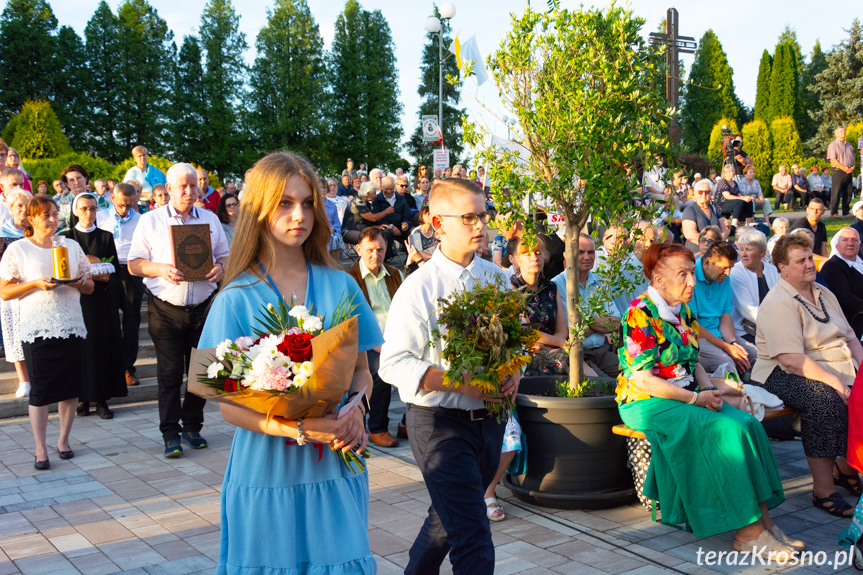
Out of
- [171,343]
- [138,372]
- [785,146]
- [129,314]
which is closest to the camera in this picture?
[171,343]

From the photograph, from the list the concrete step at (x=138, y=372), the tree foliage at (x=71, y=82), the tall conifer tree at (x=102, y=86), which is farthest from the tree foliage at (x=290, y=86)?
the concrete step at (x=138, y=372)

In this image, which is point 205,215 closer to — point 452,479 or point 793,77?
point 452,479

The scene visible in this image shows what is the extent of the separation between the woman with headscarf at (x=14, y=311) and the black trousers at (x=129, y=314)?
3.74ft

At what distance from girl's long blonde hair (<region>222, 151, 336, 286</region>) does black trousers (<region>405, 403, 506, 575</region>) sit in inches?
46.5

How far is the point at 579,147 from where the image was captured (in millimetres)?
5250

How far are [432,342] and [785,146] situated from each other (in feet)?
115

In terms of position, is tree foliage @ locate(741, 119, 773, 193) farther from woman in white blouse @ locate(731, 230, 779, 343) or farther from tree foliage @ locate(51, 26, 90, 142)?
tree foliage @ locate(51, 26, 90, 142)

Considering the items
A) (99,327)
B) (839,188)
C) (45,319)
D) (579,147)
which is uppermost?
(839,188)

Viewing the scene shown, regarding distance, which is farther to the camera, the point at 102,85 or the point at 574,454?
Answer: the point at 102,85

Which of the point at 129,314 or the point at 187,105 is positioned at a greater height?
the point at 187,105

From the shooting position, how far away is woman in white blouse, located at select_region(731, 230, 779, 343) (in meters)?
7.91

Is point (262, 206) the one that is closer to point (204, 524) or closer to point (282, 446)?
point (282, 446)

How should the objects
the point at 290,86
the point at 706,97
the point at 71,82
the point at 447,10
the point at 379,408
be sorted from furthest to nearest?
1. the point at 706,97
2. the point at 290,86
3. the point at 71,82
4. the point at 447,10
5. the point at 379,408

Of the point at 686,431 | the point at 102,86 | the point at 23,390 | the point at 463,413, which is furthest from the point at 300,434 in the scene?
the point at 102,86
